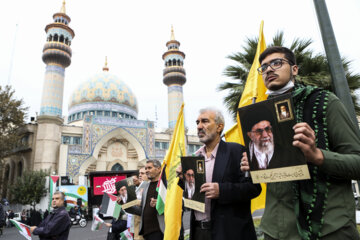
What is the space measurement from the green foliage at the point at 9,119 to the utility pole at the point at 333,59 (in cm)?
2260

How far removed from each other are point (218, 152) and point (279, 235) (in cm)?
95

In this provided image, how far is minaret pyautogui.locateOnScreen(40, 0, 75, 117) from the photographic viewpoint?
24.5 meters

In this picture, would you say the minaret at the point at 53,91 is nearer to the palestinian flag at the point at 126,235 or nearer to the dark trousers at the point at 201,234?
the palestinian flag at the point at 126,235

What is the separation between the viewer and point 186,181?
7.51 ft

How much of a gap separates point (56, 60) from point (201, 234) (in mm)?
27742

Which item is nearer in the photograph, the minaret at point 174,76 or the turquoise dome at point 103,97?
the minaret at point 174,76

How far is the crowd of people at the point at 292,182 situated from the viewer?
128 centimetres

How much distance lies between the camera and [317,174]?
1.38 meters

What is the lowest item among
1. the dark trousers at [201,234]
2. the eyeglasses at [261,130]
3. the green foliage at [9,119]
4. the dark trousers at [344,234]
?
the dark trousers at [201,234]

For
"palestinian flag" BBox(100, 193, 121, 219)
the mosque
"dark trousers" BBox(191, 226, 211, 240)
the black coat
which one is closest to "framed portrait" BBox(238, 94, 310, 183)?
the black coat

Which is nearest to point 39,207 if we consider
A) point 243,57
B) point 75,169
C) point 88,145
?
point 75,169

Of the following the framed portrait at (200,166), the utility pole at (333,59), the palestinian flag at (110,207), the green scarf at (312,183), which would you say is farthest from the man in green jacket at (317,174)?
the palestinian flag at (110,207)

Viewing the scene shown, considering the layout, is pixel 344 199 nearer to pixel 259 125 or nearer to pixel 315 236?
pixel 315 236

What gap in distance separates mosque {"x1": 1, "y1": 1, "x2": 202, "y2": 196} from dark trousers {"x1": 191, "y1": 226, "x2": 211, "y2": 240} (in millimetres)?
23193
